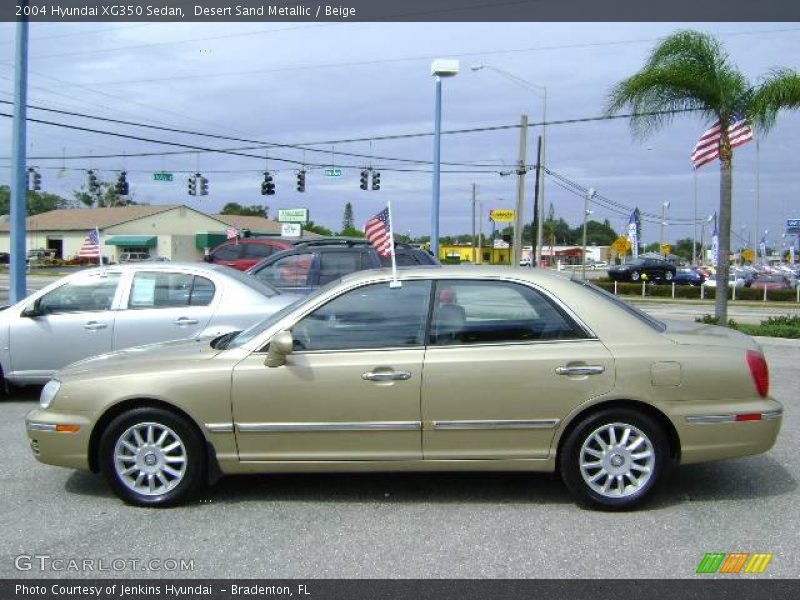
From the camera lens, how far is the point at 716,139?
1552 cm

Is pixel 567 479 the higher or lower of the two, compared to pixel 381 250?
lower

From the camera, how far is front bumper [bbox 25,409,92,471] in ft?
16.0

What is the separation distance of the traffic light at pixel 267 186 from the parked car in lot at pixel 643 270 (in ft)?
65.1

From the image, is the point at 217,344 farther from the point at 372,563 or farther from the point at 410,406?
the point at 372,563

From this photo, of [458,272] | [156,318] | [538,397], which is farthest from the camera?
[156,318]

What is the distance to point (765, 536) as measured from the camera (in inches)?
175

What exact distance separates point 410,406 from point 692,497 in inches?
77.4

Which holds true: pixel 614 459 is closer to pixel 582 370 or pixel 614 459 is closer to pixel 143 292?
pixel 582 370

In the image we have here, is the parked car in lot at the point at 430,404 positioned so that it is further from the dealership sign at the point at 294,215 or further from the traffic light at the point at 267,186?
the dealership sign at the point at 294,215

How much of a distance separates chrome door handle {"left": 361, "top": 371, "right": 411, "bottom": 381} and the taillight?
2.10 meters

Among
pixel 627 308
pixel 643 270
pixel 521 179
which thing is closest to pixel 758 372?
pixel 627 308

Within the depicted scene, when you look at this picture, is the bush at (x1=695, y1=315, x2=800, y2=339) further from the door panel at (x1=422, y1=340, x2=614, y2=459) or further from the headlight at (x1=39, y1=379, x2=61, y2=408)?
the headlight at (x1=39, y1=379, x2=61, y2=408)
